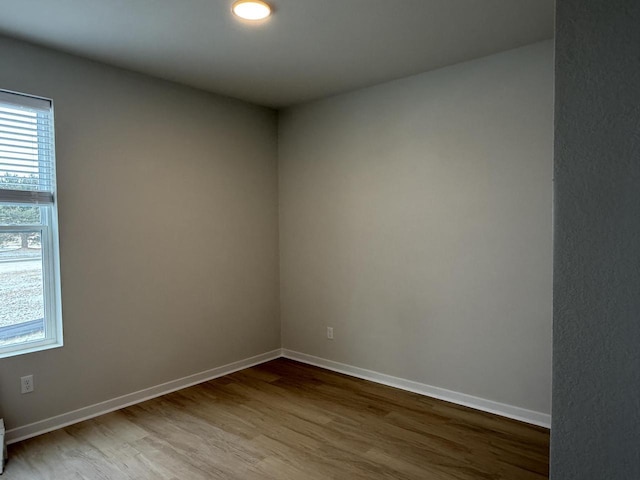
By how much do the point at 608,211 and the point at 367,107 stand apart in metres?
2.97

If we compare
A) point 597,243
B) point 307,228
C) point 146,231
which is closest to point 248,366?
point 307,228

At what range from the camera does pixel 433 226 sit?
3.35m

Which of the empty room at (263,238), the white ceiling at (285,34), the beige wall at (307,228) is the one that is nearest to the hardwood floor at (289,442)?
the empty room at (263,238)

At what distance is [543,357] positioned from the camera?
9.39ft

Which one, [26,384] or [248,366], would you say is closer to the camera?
[26,384]

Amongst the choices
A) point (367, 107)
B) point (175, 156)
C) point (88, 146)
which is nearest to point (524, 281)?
point (367, 107)

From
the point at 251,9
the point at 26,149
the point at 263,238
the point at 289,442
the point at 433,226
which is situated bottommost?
the point at 289,442

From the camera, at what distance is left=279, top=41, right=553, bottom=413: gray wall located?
2.90m

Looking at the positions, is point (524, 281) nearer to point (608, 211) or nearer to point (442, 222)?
point (442, 222)

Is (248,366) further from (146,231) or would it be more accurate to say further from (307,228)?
(146,231)

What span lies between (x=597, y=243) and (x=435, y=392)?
2712 millimetres

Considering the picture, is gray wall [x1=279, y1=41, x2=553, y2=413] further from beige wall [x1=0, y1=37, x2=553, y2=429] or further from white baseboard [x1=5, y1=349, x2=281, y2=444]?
white baseboard [x1=5, y1=349, x2=281, y2=444]

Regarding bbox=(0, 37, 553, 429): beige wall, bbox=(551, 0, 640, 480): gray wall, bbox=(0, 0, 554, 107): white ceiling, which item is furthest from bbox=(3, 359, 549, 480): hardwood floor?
bbox=(0, 0, 554, 107): white ceiling

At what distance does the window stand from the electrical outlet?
0.17 meters
